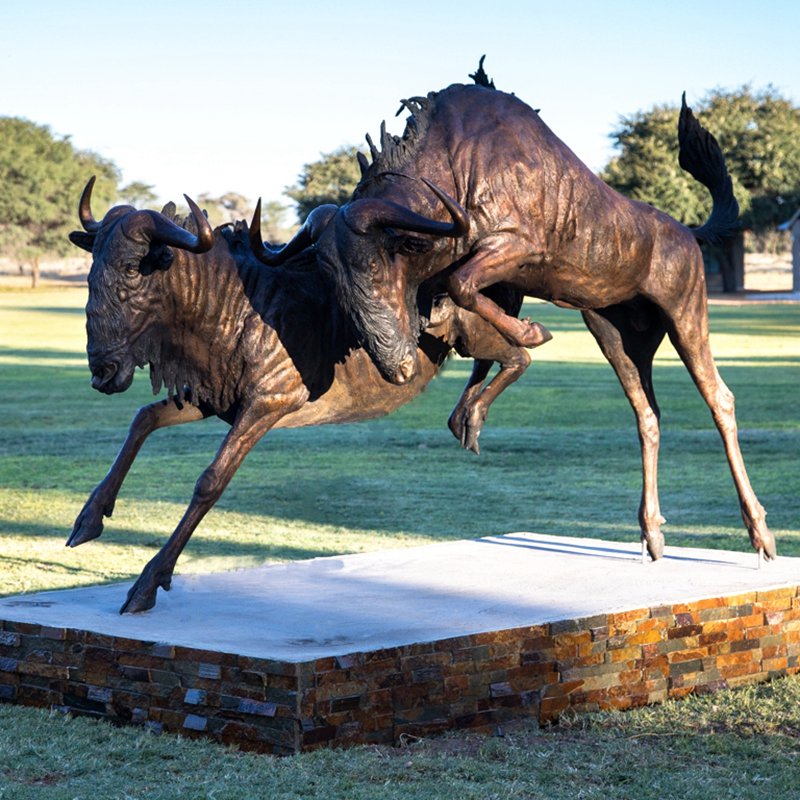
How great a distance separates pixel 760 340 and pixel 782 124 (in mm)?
36172

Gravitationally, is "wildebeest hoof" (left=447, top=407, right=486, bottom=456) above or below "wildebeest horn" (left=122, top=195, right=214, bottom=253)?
below

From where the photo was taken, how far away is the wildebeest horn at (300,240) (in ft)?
20.5

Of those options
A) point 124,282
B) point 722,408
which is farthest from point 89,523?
point 722,408

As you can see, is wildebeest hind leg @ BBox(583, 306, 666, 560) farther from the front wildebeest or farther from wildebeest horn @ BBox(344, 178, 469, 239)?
wildebeest horn @ BBox(344, 178, 469, 239)

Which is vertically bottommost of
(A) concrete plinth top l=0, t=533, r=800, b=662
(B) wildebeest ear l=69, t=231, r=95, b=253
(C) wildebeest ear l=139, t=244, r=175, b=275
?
(A) concrete plinth top l=0, t=533, r=800, b=662

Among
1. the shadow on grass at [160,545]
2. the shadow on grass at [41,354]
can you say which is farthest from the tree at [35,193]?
the shadow on grass at [160,545]

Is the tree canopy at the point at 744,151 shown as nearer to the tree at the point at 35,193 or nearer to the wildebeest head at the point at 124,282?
the tree at the point at 35,193

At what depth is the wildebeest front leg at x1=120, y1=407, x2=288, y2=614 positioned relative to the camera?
Result: 20.1ft

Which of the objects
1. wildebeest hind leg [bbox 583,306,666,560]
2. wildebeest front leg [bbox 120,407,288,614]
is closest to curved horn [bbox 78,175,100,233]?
wildebeest front leg [bbox 120,407,288,614]

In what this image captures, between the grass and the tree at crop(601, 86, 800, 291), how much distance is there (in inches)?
1446

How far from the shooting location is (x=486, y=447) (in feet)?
52.3

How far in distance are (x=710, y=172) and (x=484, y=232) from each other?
7.15 ft

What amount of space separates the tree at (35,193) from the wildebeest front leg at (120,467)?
7274cm

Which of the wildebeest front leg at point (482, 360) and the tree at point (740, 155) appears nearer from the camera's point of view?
the wildebeest front leg at point (482, 360)
